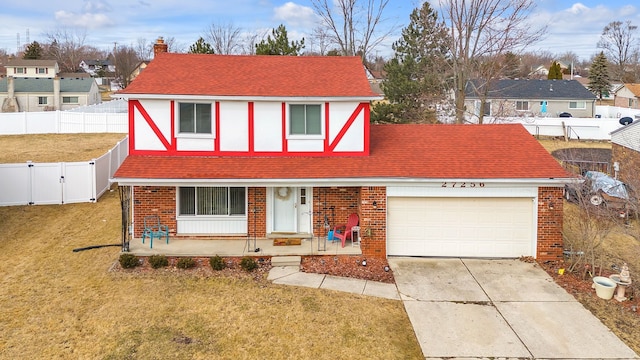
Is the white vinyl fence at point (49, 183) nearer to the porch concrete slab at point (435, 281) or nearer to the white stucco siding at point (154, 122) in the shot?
the white stucco siding at point (154, 122)

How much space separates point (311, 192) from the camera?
49.9 feet

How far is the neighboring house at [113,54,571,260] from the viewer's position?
46.1 ft

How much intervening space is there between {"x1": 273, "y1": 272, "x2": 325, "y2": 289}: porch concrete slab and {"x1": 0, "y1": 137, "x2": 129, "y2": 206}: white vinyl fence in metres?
11.1

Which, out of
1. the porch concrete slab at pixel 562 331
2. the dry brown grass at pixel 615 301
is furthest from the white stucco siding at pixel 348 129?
the dry brown grass at pixel 615 301

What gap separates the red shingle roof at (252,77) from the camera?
1506 centimetres

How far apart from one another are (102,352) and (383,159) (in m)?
9.27

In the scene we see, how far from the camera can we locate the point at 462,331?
32.5 feet

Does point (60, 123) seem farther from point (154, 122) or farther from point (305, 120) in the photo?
point (305, 120)

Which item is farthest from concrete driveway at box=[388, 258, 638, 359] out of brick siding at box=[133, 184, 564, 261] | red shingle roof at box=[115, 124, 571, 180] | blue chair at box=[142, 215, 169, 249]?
blue chair at box=[142, 215, 169, 249]

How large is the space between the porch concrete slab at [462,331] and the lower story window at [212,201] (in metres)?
6.41

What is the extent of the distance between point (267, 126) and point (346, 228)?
3.97 meters

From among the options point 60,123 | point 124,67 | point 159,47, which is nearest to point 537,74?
point 124,67

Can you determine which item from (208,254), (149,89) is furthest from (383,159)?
(149,89)

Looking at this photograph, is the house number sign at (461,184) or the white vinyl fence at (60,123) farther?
the white vinyl fence at (60,123)
